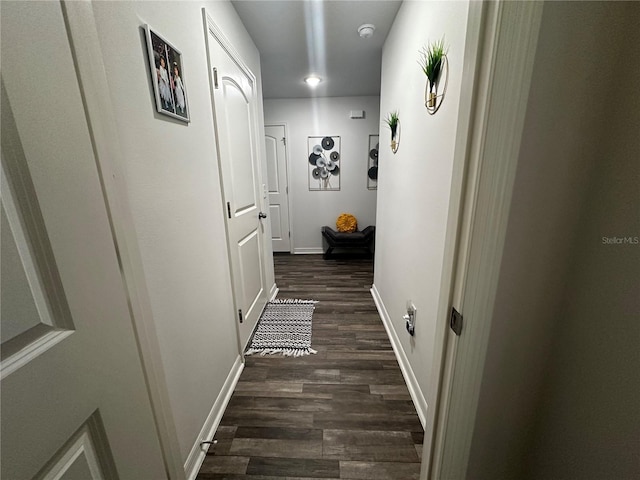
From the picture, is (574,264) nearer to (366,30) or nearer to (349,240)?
(366,30)

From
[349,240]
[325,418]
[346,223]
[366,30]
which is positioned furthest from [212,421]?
[346,223]

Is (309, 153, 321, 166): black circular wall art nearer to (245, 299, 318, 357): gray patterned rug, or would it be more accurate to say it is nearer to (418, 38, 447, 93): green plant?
(245, 299, 318, 357): gray patterned rug

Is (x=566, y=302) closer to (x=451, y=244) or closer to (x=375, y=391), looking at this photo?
(x=451, y=244)

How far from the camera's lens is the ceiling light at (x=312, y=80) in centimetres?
294

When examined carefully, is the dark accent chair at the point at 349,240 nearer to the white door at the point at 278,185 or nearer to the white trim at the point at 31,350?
the white door at the point at 278,185

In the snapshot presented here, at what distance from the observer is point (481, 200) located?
1.77ft

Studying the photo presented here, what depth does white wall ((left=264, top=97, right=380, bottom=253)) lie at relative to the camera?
384 cm

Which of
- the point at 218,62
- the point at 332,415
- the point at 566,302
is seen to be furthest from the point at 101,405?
the point at 218,62

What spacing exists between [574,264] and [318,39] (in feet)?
7.96

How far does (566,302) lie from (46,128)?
111 cm

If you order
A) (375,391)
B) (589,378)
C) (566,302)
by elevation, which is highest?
(566,302)

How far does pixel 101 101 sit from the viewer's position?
520 millimetres

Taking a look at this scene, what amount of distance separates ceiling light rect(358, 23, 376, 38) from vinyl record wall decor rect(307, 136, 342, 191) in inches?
75.5

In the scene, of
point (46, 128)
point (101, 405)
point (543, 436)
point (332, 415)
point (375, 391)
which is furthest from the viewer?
point (375, 391)
